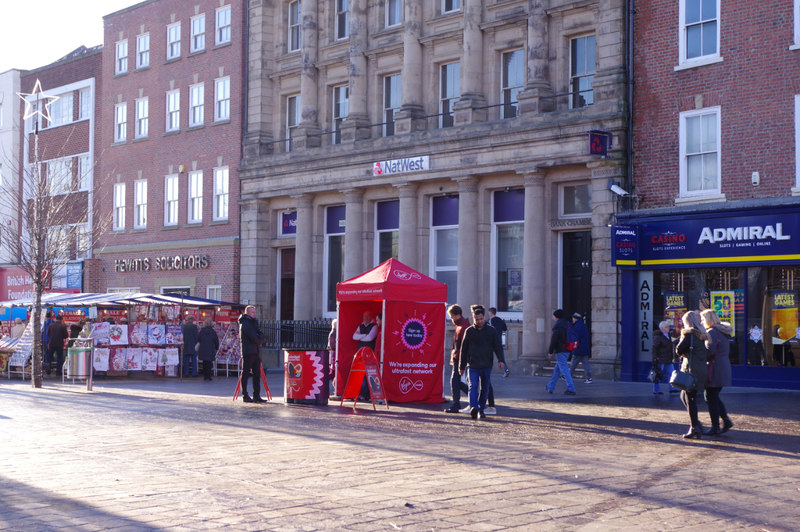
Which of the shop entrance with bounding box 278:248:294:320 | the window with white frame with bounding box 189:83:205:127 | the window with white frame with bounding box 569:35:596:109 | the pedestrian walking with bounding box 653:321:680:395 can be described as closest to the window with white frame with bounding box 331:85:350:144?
the shop entrance with bounding box 278:248:294:320

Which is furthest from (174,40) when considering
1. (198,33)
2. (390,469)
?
(390,469)

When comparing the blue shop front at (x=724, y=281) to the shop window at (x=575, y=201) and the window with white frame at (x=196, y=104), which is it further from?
the window with white frame at (x=196, y=104)

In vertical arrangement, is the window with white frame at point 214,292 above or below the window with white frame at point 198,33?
below

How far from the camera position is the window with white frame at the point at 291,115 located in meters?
36.1

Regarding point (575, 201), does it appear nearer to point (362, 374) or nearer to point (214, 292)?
point (362, 374)

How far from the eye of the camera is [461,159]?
29.1m

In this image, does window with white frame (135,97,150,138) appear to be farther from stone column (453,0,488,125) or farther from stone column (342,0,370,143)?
stone column (453,0,488,125)

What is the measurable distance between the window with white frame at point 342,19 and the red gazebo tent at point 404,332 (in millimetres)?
16724

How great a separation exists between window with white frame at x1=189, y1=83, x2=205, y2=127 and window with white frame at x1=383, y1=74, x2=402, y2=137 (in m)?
9.16

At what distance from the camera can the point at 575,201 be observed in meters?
27.6

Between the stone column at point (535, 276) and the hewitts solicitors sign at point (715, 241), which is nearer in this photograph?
the hewitts solicitors sign at point (715, 241)

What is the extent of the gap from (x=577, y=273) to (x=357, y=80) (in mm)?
10001

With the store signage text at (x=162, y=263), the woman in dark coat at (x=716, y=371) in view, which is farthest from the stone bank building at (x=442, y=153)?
the woman in dark coat at (x=716, y=371)

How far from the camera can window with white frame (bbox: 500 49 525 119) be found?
2900 cm
